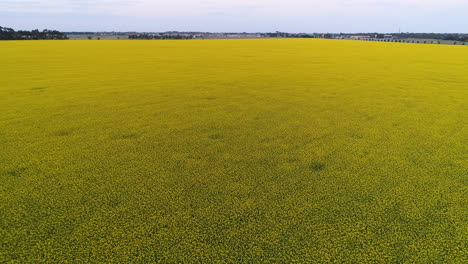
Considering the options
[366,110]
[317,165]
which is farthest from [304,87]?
[317,165]

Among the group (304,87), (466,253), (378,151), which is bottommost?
(466,253)

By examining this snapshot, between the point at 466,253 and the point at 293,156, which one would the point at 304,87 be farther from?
the point at 466,253

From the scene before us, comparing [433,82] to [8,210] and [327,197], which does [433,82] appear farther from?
[8,210]

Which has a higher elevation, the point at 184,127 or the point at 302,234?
the point at 184,127

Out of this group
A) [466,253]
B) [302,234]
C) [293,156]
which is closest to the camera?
[466,253]

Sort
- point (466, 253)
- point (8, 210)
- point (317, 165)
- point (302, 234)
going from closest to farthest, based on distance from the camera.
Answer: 1. point (466, 253)
2. point (302, 234)
3. point (8, 210)
4. point (317, 165)

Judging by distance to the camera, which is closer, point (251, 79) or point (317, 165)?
point (317, 165)
